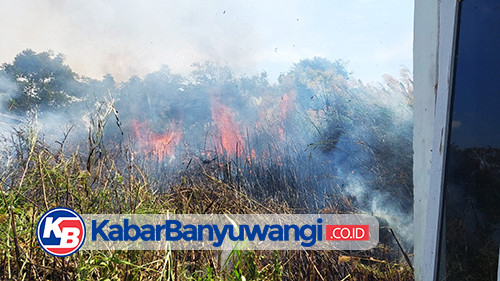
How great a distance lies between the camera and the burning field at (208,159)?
2102 millimetres

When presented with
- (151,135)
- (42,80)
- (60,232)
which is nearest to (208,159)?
(151,135)

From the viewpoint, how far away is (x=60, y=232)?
205 cm

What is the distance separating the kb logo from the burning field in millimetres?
48

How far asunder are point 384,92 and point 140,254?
6.30m

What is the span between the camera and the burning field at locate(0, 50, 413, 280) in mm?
2102

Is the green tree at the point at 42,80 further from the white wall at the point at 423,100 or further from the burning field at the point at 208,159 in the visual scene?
the white wall at the point at 423,100

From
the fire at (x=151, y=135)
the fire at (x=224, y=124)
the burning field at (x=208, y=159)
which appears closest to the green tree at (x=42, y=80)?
the burning field at (x=208, y=159)

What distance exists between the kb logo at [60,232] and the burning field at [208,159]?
0.16 feet

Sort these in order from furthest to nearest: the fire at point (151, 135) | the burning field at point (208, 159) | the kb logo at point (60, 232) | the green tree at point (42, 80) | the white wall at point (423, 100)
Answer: the green tree at point (42, 80), the fire at point (151, 135), the white wall at point (423, 100), the burning field at point (208, 159), the kb logo at point (60, 232)

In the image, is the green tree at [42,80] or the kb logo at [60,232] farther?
the green tree at [42,80]

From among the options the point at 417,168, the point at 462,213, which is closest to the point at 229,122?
the point at 417,168

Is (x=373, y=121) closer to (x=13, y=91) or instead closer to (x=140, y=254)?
(x=140, y=254)

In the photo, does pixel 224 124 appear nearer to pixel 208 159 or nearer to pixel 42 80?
pixel 208 159

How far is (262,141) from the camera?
6234 millimetres
